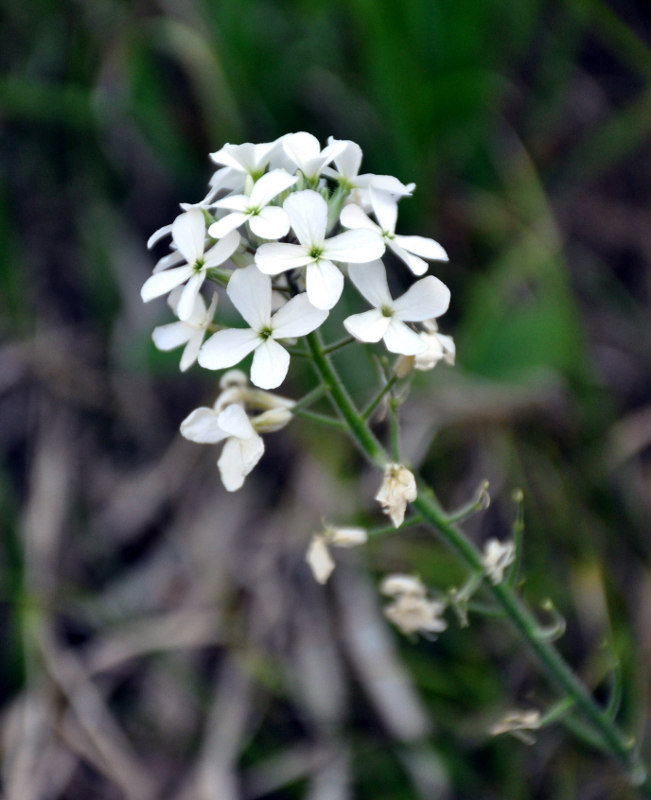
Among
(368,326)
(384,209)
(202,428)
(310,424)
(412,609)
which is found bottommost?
(310,424)

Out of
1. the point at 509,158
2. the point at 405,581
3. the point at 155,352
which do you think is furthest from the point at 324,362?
the point at 509,158

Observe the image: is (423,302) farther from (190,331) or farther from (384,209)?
(190,331)

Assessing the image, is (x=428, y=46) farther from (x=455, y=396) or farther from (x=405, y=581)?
(x=405, y=581)

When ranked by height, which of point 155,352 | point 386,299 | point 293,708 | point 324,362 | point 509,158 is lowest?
point 293,708

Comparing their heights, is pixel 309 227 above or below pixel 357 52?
above

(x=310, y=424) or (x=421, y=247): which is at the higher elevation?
(x=421, y=247)

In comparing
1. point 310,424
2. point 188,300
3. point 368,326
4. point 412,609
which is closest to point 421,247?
point 368,326
